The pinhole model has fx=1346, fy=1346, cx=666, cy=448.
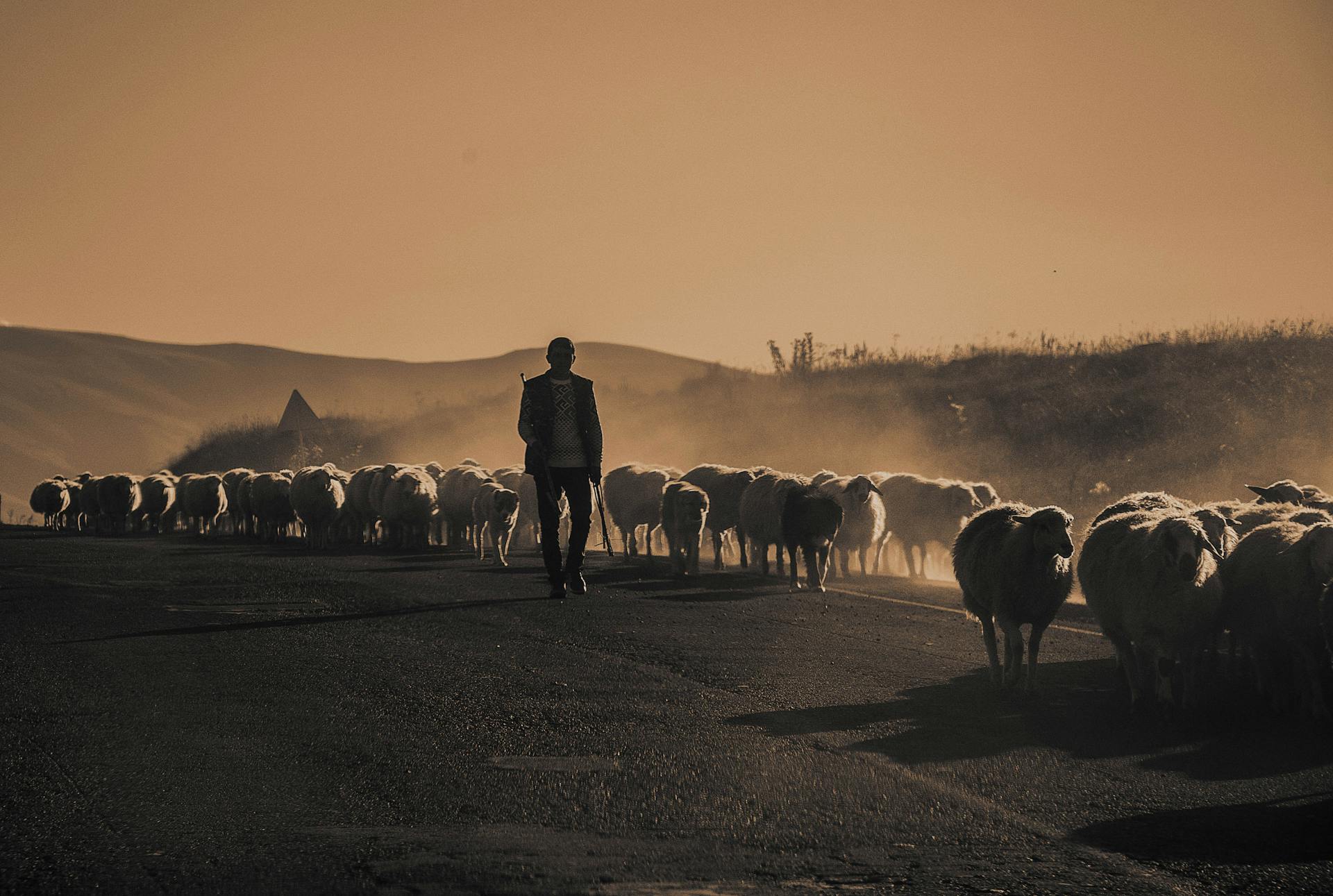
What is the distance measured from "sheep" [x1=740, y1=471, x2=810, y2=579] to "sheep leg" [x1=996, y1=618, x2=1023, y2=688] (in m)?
9.55

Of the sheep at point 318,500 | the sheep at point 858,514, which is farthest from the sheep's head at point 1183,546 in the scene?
the sheep at point 318,500

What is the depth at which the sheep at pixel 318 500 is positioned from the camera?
104ft

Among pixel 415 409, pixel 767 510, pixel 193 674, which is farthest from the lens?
pixel 415 409

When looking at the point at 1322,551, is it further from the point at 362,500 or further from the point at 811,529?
the point at 362,500

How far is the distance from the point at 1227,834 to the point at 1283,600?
197 inches

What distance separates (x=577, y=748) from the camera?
7090 mm

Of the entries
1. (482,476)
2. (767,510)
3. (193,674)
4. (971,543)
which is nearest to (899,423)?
(482,476)

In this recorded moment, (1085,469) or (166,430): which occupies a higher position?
(166,430)

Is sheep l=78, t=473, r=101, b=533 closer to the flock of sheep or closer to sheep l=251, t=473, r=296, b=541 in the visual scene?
the flock of sheep

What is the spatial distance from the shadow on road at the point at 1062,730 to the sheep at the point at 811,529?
29.1 ft

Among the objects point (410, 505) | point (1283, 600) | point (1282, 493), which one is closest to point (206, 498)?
point (410, 505)

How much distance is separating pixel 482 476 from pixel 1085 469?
17.4 metres

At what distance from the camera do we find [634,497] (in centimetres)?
2536

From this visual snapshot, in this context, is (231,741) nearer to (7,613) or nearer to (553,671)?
(553,671)
